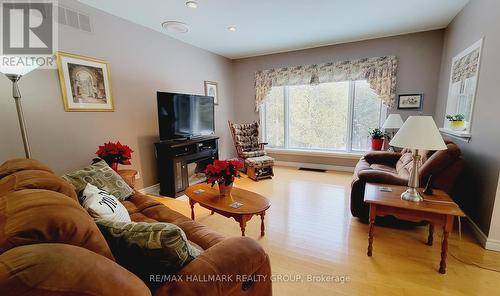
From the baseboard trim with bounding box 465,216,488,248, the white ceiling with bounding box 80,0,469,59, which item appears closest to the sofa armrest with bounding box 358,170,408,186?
the baseboard trim with bounding box 465,216,488,248

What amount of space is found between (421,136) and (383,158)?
1784 mm

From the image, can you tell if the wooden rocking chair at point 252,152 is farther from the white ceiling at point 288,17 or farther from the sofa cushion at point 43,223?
the sofa cushion at point 43,223

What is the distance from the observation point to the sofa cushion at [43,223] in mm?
606

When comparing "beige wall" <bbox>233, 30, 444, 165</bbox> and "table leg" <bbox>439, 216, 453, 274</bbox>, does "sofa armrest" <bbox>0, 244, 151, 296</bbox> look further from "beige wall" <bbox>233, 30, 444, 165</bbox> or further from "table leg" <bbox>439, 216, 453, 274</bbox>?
"beige wall" <bbox>233, 30, 444, 165</bbox>

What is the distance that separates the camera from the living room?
109 cm

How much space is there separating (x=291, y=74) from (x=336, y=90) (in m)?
0.99

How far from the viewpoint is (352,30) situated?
367cm

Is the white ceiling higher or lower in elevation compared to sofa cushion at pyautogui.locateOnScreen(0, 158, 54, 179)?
higher

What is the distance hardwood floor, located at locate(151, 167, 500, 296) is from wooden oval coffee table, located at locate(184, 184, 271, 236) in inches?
15.7

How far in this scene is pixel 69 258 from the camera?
0.57m

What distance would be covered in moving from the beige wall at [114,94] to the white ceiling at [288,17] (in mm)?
245

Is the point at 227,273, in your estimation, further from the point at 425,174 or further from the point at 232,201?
the point at 425,174

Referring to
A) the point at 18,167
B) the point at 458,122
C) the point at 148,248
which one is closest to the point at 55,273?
the point at 148,248

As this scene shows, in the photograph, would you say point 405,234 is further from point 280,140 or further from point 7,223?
point 280,140
